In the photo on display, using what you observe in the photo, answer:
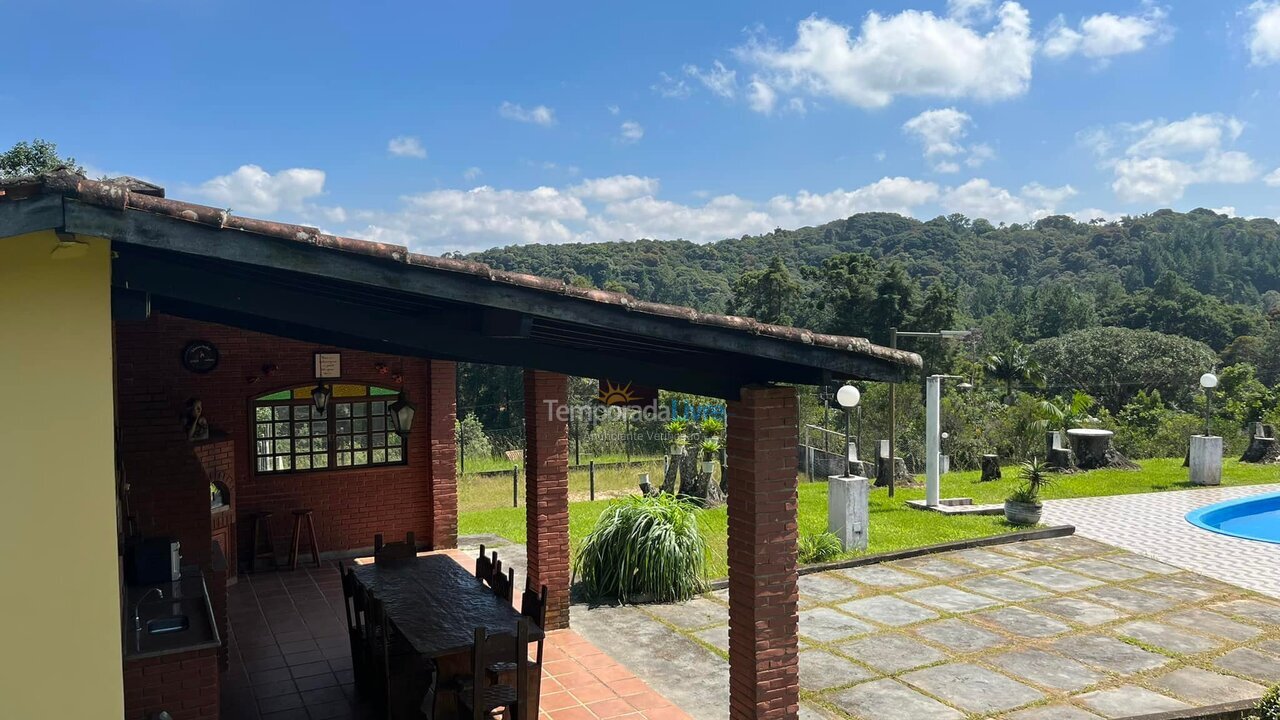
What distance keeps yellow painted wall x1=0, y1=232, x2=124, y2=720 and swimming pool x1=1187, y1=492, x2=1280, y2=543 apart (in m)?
15.2

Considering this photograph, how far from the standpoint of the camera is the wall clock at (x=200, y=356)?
376 inches

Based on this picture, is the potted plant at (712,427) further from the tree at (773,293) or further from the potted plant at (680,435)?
the tree at (773,293)

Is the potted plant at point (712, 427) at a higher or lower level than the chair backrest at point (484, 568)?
higher

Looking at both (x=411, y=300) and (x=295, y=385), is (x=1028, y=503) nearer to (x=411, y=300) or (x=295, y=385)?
(x=295, y=385)

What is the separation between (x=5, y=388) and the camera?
10.3 ft

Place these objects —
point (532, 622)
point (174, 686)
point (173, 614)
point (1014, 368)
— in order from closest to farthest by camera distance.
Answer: point (174, 686), point (173, 614), point (532, 622), point (1014, 368)

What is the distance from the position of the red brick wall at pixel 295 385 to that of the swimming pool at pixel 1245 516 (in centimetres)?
1193

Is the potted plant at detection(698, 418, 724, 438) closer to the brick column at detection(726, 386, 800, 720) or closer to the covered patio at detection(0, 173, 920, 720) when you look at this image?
the covered patio at detection(0, 173, 920, 720)

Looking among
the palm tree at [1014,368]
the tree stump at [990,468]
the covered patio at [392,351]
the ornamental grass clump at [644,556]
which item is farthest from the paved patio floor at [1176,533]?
the palm tree at [1014,368]

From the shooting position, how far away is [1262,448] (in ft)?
66.2

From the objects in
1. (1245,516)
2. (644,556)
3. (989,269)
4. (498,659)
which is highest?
(989,269)

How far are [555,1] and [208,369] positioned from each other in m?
13.4

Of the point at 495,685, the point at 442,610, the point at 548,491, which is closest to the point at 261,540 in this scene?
the point at 548,491

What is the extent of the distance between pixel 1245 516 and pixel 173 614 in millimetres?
16923
